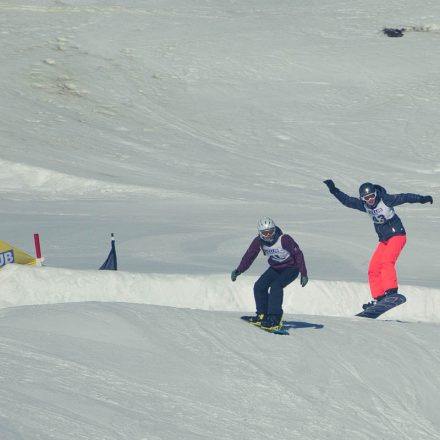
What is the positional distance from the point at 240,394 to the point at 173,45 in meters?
23.9

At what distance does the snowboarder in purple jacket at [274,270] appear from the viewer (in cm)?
1161

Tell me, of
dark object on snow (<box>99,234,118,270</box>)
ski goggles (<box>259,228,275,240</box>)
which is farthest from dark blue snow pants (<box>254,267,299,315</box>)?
dark object on snow (<box>99,234,118,270</box>)

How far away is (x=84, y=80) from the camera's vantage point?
29672 mm

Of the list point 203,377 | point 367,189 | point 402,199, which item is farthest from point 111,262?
point 203,377

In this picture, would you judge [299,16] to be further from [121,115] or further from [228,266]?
[228,266]

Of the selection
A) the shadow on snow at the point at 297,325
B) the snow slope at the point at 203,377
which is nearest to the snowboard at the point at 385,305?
the snow slope at the point at 203,377

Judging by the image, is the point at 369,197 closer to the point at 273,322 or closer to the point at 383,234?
the point at 383,234

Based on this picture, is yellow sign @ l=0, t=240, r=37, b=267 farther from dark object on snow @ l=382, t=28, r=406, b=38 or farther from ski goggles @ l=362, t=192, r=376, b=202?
dark object on snow @ l=382, t=28, r=406, b=38

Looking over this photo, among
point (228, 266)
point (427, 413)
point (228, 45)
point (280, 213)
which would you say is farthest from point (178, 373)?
point (228, 45)

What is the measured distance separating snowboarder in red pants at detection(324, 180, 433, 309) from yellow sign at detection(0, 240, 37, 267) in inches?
160

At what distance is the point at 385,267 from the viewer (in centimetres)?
1312

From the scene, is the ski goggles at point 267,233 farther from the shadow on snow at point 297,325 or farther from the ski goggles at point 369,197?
the ski goggles at point 369,197

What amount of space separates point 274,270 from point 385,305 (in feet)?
6.15

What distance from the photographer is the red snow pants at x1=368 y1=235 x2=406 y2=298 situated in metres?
13.1
